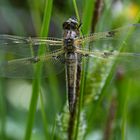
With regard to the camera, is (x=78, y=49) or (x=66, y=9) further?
(x=66, y=9)

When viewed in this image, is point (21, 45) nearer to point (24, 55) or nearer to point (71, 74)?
point (24, 55)

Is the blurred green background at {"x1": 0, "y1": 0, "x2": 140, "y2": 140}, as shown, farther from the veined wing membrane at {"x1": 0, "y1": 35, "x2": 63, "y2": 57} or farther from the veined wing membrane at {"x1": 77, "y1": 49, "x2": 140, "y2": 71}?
the veined wing membrane at {"x1": 0, "y1": 35, "x2": 63, "y2": 57}

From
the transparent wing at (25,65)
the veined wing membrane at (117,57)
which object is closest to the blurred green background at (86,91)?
the veined wing membrane at (117,57)

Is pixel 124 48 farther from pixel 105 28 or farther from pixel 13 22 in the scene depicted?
pixel 13 22

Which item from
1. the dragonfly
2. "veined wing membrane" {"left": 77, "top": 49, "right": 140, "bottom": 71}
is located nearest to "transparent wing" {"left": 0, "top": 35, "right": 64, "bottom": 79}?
the dragonfly

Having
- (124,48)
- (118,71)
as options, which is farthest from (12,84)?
(124,48)

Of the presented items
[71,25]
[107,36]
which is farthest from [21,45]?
[107,36]
